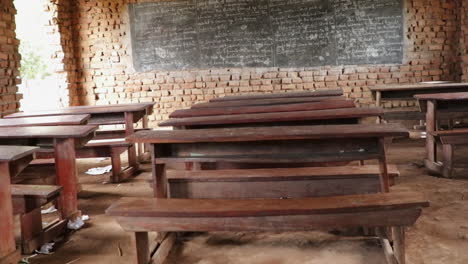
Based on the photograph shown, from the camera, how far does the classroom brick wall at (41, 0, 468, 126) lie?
717cm

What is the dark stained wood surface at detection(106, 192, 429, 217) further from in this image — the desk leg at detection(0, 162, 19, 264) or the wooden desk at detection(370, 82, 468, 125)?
the wooden desk at detection(370, 82, 468, 125)

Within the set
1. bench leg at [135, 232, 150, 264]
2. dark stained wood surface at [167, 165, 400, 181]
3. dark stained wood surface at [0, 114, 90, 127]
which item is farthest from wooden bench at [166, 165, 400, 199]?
dark stained wood surface at [0, 114, 90, 127]

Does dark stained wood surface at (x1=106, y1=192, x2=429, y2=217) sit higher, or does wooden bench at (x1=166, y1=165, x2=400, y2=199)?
dark stained wood surface at (x1=106, y1=192, x2=429, y2=217)

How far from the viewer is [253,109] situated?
3.74 m

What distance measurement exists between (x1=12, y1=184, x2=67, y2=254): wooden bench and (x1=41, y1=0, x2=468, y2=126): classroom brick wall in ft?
16.6

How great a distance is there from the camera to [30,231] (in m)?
2.78

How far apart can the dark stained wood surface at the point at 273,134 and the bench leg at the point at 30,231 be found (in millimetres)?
901

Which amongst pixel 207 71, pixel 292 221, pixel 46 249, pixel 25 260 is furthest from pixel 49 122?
pixel 207 71

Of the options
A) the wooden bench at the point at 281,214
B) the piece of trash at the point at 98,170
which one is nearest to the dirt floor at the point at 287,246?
the wooden bench at the point at 281,214

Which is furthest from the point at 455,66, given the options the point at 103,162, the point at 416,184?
the point at 103,162

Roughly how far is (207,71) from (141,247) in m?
5.78

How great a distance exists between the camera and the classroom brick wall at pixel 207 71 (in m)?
7.17

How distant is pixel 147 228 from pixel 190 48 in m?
6.03

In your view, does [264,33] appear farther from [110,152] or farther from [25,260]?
[25,260]
